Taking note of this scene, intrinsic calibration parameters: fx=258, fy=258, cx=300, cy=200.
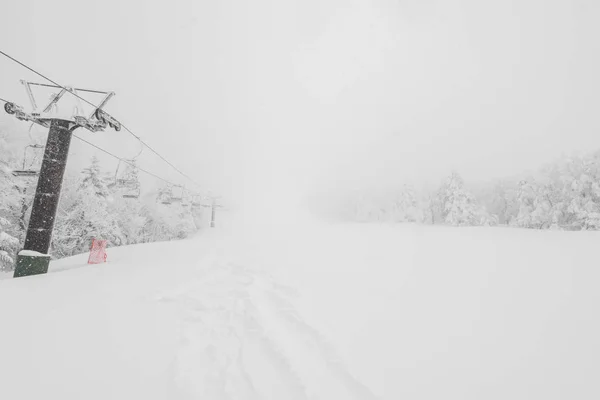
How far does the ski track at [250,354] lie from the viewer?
8.84ft

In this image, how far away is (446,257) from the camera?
7.54m

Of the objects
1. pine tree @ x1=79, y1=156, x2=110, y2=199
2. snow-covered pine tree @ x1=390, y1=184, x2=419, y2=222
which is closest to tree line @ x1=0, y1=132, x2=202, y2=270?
pine tree @ x1=79, y1=156, x2=110, y2=199

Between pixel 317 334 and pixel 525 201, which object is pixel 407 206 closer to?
pixel 525 201

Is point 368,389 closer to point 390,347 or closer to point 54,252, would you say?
point 390,347

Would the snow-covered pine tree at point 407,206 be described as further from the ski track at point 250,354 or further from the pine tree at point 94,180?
the ski track at point 250,354

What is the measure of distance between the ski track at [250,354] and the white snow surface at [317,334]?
0.06 ft

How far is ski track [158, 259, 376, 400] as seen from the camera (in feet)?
8.84

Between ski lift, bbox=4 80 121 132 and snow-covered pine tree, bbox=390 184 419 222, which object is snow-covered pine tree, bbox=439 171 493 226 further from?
ski lift, bbox=4 80 121 132

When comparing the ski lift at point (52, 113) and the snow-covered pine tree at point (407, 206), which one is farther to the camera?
the snow-covered pine tree at point (407, 206)

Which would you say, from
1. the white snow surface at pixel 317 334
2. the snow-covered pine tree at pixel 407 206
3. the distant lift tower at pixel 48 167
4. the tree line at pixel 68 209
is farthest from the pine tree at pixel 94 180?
the snow-covered pine tree at pixel 407 206

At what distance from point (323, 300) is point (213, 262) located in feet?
16.5

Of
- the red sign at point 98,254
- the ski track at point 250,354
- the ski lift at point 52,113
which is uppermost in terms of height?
the ski lift at point 52,113

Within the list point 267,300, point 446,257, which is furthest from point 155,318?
point 446,257

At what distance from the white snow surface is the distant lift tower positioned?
176 centimetres
